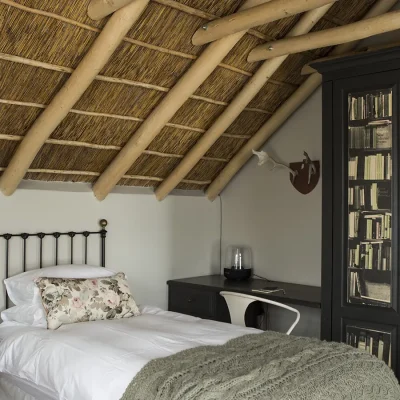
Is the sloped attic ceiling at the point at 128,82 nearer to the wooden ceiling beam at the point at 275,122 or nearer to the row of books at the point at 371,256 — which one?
the wooden ceiling beam at the point at 275,122

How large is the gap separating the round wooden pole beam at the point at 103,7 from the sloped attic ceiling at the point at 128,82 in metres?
0.06

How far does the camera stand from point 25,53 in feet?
10.3

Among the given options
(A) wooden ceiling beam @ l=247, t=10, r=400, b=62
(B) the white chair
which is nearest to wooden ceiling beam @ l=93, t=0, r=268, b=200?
(A) wooden ceiling beam @ l=247, t=10, r=400, b=62

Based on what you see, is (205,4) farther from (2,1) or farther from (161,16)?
(2,1)

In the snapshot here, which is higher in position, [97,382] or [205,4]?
[205,4]

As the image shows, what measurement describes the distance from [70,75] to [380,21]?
1812mm

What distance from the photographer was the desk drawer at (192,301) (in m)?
4.42

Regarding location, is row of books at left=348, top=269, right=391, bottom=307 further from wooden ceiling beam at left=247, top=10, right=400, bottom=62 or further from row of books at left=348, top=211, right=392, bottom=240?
wooden ceiling beam at left=247, top=10, right=400, bottom=62

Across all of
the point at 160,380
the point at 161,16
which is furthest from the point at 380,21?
the point at 160,380

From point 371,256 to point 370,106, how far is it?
Result: 92 cm

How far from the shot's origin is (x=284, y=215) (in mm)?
4715

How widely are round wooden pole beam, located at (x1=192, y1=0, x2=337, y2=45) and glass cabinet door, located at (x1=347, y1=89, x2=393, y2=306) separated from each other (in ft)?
2.61

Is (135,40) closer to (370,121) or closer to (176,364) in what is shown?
(370,121)

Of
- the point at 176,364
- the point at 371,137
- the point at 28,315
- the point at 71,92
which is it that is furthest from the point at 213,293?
the point at 71,92
